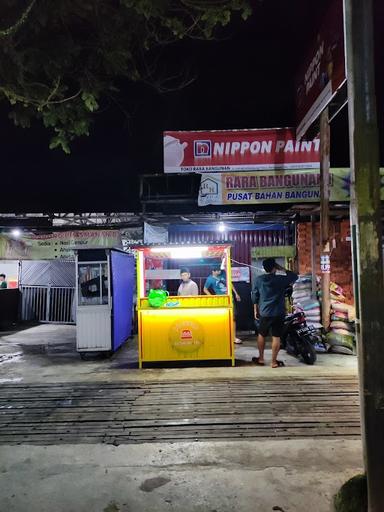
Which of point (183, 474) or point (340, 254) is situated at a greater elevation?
point (340, 254)

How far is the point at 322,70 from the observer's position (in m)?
8.55

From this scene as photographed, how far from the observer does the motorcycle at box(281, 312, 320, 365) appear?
7.91 metres

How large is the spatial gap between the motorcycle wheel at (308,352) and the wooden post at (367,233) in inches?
196

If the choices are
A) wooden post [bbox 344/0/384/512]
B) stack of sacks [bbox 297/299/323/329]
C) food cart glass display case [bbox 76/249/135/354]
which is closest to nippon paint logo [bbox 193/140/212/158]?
food cart glass display case [bbox 76/249/135/354]

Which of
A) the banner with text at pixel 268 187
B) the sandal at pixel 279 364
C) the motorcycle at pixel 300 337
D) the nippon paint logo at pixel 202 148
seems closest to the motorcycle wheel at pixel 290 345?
the motorcycle at pixel 300 337

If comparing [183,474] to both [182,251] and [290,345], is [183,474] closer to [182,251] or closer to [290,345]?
[182,251]

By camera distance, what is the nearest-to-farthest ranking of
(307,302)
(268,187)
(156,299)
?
(156,299) → (307,302) → (268,187)

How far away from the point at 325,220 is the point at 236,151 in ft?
13.3

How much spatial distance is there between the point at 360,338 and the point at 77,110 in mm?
4612

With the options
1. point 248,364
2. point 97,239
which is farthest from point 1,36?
point 97,239

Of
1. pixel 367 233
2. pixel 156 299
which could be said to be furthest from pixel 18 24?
pixel 156 299

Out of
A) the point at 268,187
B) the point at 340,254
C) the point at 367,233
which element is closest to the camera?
the point at 367,233

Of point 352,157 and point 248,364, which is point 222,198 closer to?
point 248,364

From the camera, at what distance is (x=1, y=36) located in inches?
181
